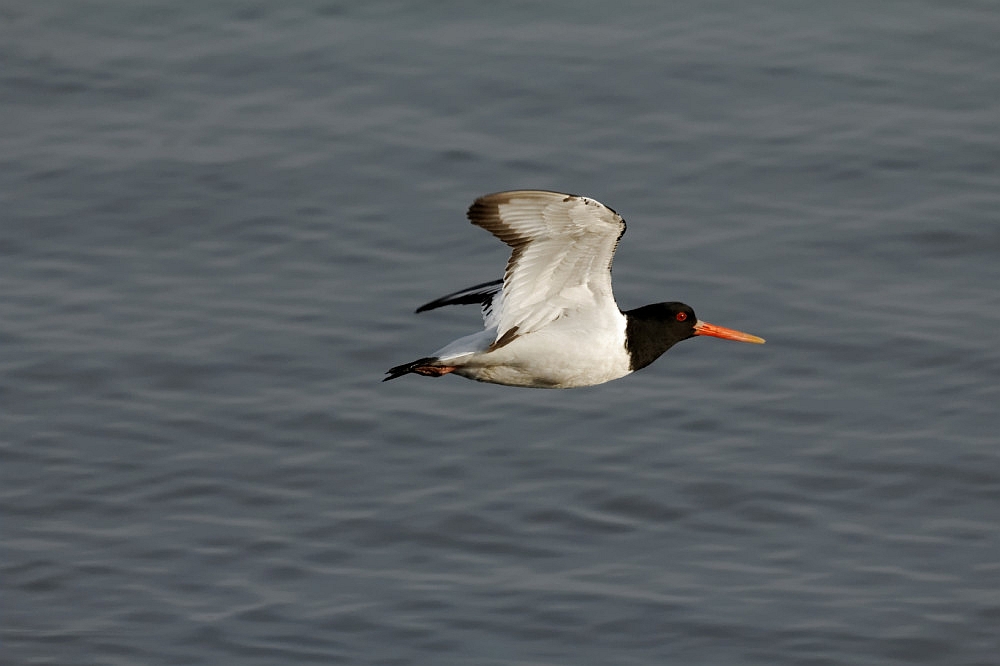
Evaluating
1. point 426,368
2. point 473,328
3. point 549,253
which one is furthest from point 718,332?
point 473,328

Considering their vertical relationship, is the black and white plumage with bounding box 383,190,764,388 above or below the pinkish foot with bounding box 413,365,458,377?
above

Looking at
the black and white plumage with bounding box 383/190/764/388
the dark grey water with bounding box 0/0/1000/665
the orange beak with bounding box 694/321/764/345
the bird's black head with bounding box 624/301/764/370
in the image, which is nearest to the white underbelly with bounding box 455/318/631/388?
the black and white plumage with bounding box 383/190/764/388

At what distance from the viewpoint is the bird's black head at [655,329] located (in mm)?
12688

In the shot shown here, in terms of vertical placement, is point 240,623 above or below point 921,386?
below

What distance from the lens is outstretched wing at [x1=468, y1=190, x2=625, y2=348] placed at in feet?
37.0

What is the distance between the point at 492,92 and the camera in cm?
2048

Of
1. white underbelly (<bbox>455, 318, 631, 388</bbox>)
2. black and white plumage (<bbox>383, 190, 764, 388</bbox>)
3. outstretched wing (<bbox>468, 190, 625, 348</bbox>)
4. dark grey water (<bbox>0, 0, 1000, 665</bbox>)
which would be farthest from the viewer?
dark grey water (<bbox>0, 0, 1000, 665</bbox>)

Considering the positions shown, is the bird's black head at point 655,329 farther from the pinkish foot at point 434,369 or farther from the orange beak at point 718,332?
the pinkish foot at point 434,369

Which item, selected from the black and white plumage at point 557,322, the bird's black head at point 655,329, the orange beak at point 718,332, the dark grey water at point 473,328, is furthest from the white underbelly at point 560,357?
the dark grey water at point 473,328

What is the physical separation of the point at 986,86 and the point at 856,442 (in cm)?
597

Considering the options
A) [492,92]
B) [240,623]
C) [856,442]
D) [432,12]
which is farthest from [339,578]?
[432,12]

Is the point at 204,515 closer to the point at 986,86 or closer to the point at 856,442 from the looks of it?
the point at 856,442

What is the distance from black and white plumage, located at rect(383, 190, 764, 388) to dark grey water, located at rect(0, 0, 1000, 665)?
2.86 meters

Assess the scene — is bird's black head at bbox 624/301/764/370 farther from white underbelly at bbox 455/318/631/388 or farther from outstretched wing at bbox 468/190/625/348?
outstretched wing at bbox 468/190/625/348
